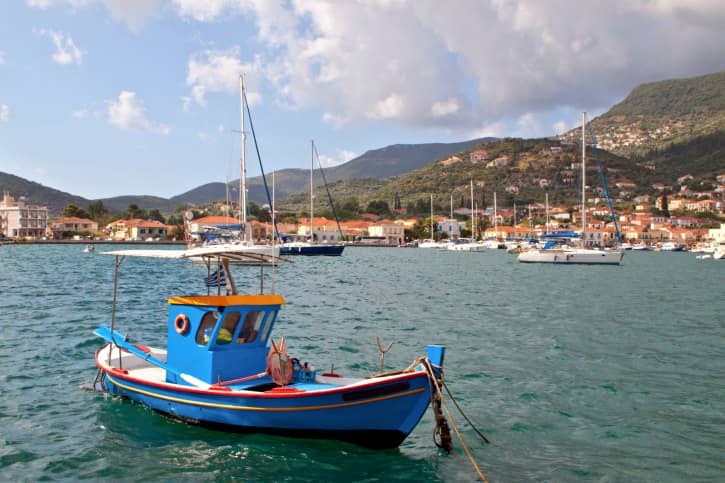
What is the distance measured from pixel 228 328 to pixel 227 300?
0.53m

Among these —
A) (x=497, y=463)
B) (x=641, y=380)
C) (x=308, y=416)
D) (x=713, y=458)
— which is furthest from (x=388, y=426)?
(x=641, y=380)

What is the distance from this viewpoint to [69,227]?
144875 millimetres

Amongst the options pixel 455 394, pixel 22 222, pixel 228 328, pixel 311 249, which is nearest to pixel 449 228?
pixel 311 249

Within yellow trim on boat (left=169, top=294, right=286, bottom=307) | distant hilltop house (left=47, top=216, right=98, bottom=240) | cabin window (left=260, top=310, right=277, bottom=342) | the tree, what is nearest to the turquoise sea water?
cabin window (left=260, top=310, right=277, bottom=342)

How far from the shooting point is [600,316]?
24.5m

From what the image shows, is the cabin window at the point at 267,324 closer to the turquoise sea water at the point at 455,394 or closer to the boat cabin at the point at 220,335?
the boat cabin at the point at 220,335

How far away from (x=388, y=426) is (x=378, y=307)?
17.8 meters

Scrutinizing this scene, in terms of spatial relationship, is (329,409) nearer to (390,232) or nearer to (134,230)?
(390,232)

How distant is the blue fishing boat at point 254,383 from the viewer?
28.2ft

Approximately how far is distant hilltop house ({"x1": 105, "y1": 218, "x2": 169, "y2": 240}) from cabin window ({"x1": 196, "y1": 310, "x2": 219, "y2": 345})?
143142 millimetres

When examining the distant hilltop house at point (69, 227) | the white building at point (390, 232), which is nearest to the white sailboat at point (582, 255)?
the white building at point (390, 232)

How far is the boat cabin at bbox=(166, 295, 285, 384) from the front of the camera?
996cm

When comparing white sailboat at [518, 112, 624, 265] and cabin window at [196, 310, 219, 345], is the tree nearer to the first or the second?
white sailboat at [518, 112, 624, 265]

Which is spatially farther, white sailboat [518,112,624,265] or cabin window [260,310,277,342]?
white sailboat [518,112,624,265]
